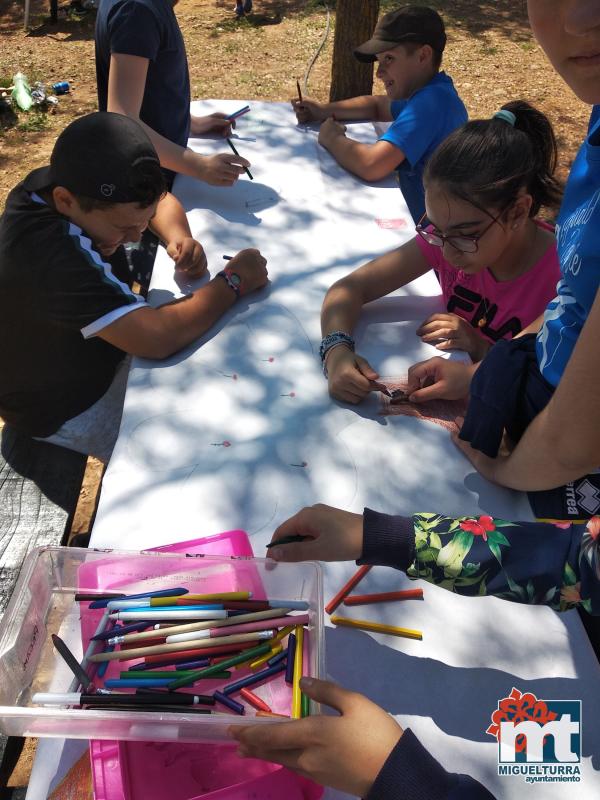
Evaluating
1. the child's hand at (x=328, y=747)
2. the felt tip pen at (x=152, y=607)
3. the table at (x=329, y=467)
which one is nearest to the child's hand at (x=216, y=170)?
the table at (x=329, y=467)

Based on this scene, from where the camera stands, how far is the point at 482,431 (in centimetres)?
132

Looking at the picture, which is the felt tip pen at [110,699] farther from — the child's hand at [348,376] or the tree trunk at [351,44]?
the tree trunk at [351,44]

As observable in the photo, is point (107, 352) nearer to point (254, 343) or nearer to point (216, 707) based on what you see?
point (254, 343)

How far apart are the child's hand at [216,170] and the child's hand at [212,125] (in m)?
0.44

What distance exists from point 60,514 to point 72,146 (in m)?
0.85

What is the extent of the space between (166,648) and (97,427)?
0.94m

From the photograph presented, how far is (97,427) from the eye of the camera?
180 centimetres

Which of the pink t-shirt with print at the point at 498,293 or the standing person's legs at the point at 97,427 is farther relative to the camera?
the standing person's legs at the point at 97,427

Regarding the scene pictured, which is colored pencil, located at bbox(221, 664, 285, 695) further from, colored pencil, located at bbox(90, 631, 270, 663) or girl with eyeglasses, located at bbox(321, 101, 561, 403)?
girl with eyeglasses, located at bbox(321, 101, 561, 403)

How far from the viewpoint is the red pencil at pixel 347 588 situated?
110cm

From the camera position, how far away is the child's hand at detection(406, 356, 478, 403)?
1.48 m

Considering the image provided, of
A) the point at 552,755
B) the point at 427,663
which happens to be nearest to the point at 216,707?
the point at 427,663

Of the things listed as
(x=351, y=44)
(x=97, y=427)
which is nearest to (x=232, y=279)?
(x=97, y=427)

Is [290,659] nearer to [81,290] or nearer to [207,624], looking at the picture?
[207,624]
